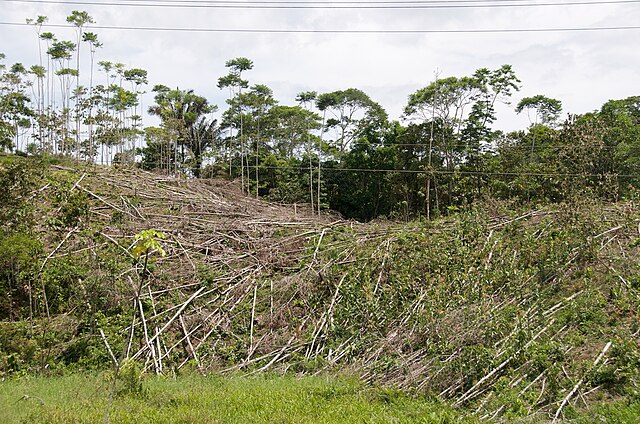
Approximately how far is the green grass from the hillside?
0.65 m

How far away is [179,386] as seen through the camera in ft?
23.3

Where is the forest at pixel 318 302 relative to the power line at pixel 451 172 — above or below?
below

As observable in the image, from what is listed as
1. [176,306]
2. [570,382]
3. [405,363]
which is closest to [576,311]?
[570,382]

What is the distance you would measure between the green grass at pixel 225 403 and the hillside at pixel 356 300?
65 cm

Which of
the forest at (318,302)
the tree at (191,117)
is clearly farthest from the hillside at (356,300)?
the tree at (191,117)

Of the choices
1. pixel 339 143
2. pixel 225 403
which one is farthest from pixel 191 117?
pixel 225 403

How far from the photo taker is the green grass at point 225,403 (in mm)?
5449

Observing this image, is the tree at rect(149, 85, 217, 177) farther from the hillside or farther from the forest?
the hillside

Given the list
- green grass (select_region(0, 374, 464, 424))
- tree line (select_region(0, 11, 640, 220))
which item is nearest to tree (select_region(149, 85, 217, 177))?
tree line (select_region(0, 11, 640, 220))

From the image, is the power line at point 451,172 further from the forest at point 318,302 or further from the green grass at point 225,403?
the green grass at point 225,403

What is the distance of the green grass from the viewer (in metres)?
5.45

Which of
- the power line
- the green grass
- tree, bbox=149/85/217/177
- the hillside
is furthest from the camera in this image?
tree, bbox=149/85/217/177

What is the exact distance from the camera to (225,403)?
5.99m

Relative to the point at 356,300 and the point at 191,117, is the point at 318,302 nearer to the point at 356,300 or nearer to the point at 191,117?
the point at 356,300
